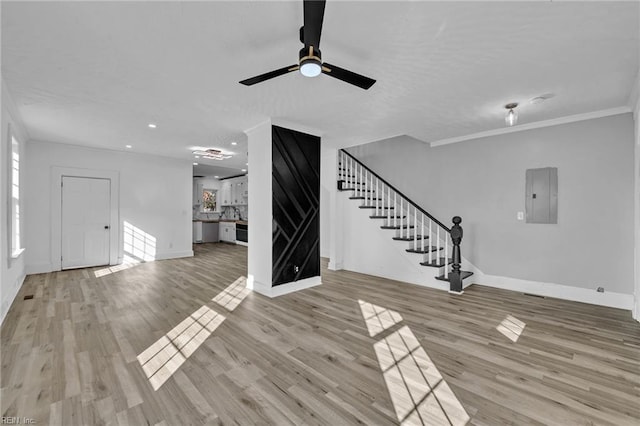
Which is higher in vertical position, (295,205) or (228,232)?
(295,205)

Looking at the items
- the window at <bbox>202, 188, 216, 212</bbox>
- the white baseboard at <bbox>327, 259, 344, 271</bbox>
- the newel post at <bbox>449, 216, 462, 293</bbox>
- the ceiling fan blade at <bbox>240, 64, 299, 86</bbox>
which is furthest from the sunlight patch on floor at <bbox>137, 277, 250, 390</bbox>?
the window at <bbox>202, 188, 216, 212</bbox>

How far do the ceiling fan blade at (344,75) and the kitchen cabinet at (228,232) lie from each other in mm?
9305

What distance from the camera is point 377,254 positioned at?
5.71 metres

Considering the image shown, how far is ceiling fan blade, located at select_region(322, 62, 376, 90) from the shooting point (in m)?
2.10

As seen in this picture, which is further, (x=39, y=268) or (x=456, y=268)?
(x=39, y=268)

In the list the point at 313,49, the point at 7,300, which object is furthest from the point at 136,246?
the point at 313,49

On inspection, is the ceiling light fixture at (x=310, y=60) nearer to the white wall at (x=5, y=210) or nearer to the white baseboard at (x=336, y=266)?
the white wall at (x=5, y=210)

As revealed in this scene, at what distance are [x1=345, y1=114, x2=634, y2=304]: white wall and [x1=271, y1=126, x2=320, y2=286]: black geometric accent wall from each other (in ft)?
5.40

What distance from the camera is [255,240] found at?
4.59 meters

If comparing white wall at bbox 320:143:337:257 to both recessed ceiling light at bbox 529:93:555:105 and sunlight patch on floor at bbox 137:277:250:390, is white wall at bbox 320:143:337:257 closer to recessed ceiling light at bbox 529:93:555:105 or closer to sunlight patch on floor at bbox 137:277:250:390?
recessed ceiling light at bbox 529:93:555:105

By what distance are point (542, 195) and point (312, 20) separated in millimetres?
4657

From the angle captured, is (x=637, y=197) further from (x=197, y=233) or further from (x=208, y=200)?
(x=208, y=200)

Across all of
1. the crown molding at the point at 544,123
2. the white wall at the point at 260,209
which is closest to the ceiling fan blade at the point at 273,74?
the white wall at the point at 260,209

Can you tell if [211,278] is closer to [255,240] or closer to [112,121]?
[255,240]
